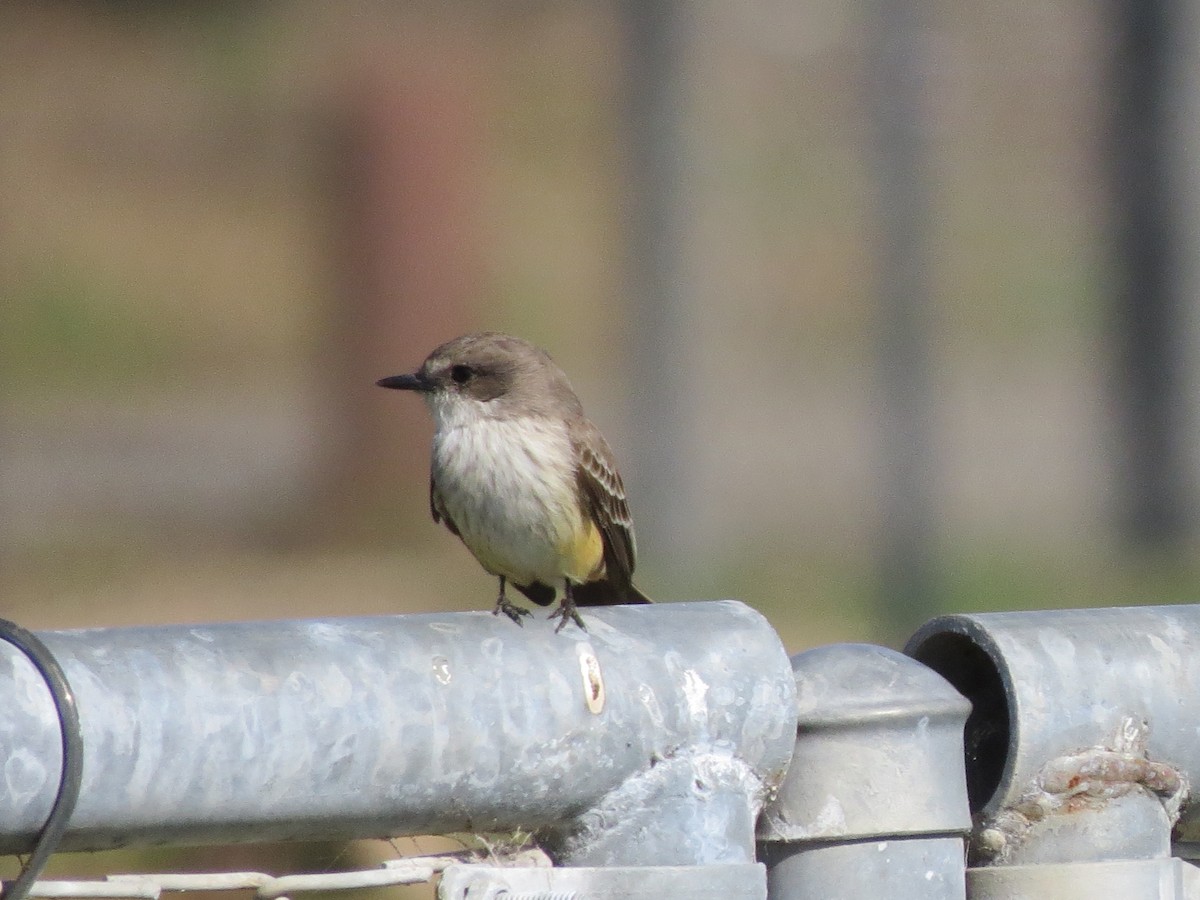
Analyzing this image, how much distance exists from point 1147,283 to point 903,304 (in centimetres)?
157

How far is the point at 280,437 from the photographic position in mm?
15391

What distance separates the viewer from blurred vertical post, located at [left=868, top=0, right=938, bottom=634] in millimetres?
7699

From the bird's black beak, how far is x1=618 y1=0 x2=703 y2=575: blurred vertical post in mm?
4181

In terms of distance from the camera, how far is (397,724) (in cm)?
150

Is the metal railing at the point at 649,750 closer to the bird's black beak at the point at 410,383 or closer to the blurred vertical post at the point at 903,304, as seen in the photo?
the bird's black beak at the point at 410,383

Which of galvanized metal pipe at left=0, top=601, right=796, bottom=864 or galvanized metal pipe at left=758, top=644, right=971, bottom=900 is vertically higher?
galvanized metal pipe at left=0, top=601, right=796, bottom=864

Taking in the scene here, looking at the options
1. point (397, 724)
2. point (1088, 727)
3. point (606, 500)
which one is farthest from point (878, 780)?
point (606, 500)

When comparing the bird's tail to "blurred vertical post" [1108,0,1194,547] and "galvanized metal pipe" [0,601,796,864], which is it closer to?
"galvanized metal pipe" [0,601,796,864]

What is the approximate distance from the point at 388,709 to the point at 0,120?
18015 millimetres

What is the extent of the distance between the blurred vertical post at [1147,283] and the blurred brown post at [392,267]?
146 inches

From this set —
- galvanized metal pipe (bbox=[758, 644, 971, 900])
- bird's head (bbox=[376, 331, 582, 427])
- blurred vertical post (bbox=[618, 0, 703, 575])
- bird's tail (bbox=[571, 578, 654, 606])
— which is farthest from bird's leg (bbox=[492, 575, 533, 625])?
Result: blurred vertical post (bbox=[618, 0, 703, 575])

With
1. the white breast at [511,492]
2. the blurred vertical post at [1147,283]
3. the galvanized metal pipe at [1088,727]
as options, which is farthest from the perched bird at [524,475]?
the blurred vertical post at [1147,283]

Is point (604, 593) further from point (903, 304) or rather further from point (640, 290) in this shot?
point (640, 290)

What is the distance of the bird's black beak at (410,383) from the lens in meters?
3.71
